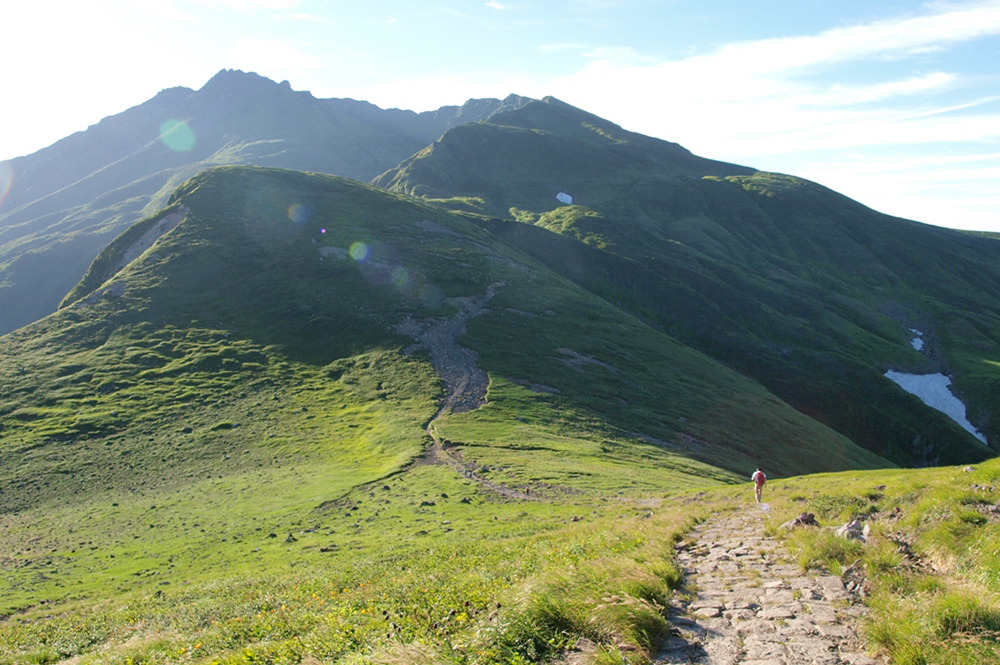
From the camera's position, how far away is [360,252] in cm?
11975

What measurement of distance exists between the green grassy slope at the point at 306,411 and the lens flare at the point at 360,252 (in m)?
1.03

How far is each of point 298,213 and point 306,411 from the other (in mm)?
83597

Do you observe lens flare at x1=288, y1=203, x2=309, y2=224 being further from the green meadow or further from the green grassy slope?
the green meadow

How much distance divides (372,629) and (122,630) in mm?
10952

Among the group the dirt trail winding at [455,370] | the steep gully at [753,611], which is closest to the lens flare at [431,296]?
the dirt trail winding at [455,370]

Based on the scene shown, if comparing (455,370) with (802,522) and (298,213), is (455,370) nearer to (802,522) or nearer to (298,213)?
(802,522)

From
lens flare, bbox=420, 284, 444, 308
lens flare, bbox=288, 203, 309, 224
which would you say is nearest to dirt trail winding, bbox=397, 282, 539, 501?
lens flare, bbox=420, 284, 444, 308

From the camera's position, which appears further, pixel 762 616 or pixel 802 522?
pixel 802 522

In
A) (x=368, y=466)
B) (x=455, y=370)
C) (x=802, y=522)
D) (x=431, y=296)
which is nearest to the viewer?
(x=802, y=522)

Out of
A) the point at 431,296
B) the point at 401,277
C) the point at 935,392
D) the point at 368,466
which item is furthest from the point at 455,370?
the point at 935,392

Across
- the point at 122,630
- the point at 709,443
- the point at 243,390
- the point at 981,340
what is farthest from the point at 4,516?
the point at 981,340

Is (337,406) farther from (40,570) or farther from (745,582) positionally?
(745,582)

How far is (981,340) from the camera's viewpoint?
17088 centimetres

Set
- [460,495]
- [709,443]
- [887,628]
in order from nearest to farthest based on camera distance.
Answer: [887,628] < [460,495] < [709,443]
